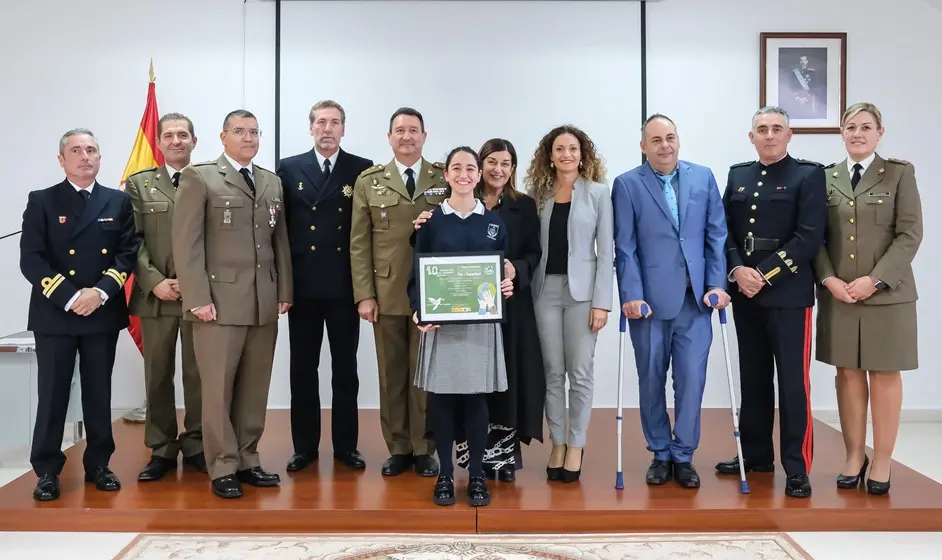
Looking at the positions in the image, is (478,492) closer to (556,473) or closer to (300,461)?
(556,473)

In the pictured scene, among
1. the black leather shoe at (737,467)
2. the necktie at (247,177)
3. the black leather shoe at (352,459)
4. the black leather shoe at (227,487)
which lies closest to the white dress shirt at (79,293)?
the necktie at (247,177)

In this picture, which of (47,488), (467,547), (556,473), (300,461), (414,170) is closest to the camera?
(467,547)

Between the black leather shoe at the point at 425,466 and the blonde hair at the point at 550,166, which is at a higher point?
the blonde hair at the point at 550,166

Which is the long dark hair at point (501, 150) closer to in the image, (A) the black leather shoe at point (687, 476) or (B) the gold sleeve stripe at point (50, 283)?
(A) the black leather shoe at point (687, 476)

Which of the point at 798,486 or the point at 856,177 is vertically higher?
the point at 856,177

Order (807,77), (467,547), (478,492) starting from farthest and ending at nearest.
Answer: (807,77), (478,492), (467,547)

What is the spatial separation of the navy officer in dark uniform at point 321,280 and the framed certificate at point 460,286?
0.70 meters

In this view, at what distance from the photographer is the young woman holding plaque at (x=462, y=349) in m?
3.17

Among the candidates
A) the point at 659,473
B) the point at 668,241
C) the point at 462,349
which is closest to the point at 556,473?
the point at 659,473

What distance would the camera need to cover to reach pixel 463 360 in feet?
10.4

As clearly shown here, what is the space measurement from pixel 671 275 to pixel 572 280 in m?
0.45

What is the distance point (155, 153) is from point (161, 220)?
166 cm

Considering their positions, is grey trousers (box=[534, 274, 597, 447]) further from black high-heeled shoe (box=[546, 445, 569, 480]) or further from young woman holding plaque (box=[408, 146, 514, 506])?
young woman holding plaque (box=[408, 146, 514, 506])

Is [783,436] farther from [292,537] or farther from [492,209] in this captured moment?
[292,537]
